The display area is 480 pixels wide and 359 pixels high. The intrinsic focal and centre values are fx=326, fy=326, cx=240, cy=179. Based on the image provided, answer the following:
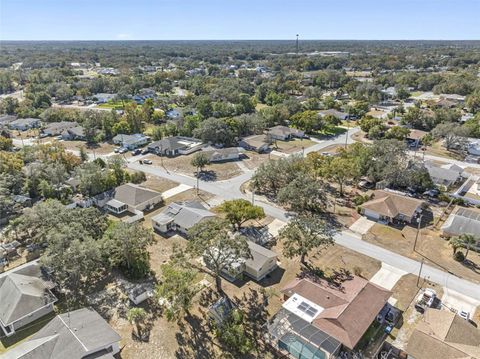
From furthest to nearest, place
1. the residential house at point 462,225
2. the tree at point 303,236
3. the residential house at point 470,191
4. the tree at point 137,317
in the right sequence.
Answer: the residential house at point 470,191 < the residential house at point 462,225 < the tree at point 303,236 < the tree at point 137,317

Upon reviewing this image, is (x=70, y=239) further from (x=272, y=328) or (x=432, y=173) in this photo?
(x=432, y=173)

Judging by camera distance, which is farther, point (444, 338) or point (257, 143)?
point (257, 143)

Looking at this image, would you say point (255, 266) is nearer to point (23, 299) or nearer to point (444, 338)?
point (444, 338)

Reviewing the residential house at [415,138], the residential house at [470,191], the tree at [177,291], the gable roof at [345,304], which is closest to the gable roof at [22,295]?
the tree at [177,291]

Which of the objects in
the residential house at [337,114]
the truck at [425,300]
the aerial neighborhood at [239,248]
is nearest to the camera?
the aerial neighborhood at [239,248]

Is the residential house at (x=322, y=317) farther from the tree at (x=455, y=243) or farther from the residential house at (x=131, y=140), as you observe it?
the residential house at (x=131, y=140)

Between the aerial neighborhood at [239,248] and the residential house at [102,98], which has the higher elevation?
the residential house at [102,98]

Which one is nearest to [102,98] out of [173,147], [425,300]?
[173,147]
